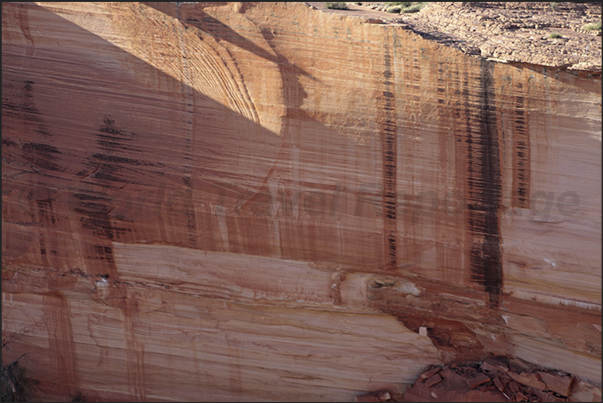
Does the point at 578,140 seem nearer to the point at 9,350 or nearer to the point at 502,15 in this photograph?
the point at 502,15

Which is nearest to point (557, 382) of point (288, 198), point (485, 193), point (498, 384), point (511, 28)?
point (498, 384)

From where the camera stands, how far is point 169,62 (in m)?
6.17

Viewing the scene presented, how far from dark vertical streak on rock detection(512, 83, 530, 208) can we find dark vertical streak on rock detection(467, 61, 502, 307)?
0.18 metres

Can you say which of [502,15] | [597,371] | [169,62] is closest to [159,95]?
[169,62]

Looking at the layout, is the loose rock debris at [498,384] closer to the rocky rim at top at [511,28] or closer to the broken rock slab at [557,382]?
the broken rock slab at [557,382]

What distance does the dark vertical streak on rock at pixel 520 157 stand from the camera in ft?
→ 17.9

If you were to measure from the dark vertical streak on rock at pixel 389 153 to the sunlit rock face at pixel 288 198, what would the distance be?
0.02 m

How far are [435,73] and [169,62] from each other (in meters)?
3.08

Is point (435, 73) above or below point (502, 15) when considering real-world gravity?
below

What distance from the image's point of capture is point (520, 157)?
18.2 ft

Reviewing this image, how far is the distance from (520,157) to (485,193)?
1.73 ft

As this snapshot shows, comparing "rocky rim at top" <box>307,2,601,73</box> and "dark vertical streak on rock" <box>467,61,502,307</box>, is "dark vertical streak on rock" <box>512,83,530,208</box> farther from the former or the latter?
"rocky rim at top" <box>307,2,601,73</box>

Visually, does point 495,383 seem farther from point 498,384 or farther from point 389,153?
point 389,153

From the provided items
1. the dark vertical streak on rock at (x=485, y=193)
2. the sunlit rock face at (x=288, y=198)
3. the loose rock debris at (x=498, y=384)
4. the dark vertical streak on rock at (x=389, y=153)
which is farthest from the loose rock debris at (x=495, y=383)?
the dark vertical streak on rock at (x=389, y=153)
